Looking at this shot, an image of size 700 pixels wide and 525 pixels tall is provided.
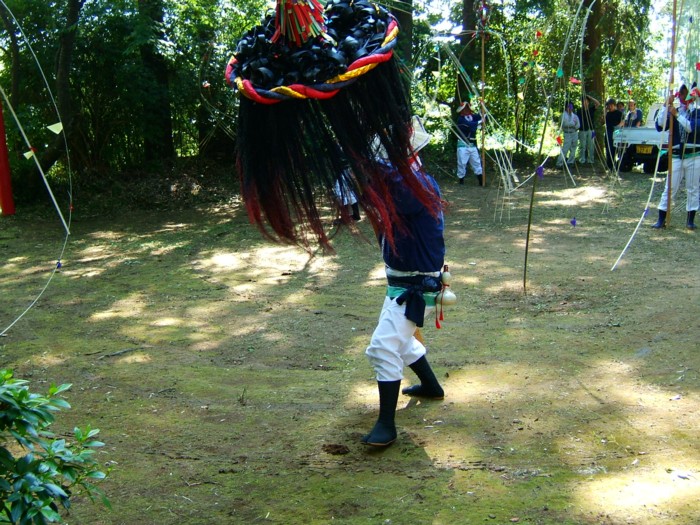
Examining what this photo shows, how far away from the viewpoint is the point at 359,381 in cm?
461

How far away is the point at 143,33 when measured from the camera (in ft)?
35.9

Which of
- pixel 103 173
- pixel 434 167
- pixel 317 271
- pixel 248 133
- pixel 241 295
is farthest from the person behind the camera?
pixel 434 167

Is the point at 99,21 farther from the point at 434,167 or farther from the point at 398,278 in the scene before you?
the point at 398,278

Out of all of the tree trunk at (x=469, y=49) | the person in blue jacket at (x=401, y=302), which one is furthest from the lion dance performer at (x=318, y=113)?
the tree trunk at (x=469, y=49)

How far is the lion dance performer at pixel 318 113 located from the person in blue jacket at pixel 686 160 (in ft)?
20.9

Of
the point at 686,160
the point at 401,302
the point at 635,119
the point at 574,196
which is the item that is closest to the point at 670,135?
the point at 686,160

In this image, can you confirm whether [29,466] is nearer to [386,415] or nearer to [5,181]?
[386,415]

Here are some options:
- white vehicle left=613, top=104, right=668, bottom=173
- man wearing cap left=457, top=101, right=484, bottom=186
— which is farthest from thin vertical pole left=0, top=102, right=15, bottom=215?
white vehicle left=613, top=104, right=668, bottom=173

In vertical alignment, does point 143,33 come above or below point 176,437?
above

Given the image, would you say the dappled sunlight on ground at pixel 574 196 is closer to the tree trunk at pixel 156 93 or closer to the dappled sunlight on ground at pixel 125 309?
the tree trunk at pixel 156 93

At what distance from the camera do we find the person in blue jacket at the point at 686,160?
8.35 m

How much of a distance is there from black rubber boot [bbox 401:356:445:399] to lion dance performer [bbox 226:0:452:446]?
55.6 inches

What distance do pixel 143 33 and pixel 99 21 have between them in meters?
1.56

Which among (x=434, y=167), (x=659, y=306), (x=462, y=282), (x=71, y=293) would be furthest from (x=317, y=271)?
(x=434, y=167)
